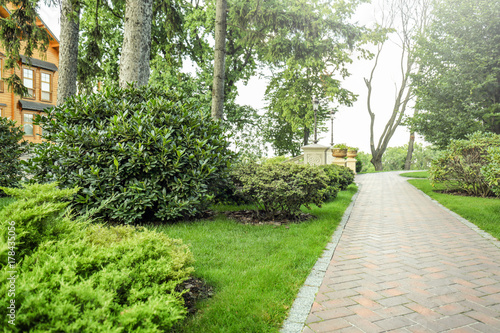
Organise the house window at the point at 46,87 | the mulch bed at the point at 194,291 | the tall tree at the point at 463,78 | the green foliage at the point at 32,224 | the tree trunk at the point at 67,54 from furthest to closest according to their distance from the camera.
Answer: the house window at the point at 46,87, the tall tree at the point at 463,78, the tree trunk at the point at 67,54, the mulch bed at the point at 194,291, the green foliage at the point at 32,224

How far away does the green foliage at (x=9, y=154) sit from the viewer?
354 inches

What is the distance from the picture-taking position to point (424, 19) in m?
27.3

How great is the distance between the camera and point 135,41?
702 centimetres

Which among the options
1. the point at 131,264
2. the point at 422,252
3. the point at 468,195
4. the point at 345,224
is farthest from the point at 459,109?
the point at 131,264

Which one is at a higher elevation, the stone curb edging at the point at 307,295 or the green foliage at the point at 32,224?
the green foliage at the point at 32,224

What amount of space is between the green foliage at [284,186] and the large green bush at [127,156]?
0.89m

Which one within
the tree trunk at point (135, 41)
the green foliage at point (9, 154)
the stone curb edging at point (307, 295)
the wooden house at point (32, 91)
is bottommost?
the stone curb edging at point (307, 295)

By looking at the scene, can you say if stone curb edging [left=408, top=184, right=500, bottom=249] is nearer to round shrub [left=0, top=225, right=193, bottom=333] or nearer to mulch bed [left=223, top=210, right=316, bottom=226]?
mulch bed [left=223, top=210, right=316, bottom=226]

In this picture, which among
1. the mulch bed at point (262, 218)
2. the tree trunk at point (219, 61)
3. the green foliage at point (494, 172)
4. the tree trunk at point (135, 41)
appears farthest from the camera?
the tree trunk at point (219, 61)

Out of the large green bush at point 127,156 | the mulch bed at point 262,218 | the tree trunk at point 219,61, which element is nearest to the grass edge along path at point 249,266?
the mulch bed at point 262,218

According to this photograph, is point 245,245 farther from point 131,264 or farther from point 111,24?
point 111,24

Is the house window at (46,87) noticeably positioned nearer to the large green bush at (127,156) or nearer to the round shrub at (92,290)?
the large green bush at (127,156)

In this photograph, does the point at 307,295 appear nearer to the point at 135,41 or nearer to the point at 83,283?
the point at 83,283

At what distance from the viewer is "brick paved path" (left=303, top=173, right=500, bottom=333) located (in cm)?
279
